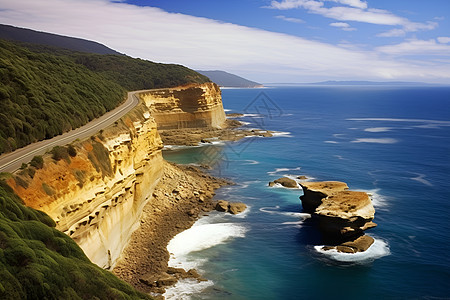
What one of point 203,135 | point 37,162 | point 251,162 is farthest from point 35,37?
point 37,162

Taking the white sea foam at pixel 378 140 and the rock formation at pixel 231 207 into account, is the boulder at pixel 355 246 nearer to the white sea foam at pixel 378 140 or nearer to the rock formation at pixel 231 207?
the rock formation at pixel 231 207

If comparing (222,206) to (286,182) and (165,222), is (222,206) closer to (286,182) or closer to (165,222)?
(165,222)

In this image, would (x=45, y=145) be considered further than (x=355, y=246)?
No

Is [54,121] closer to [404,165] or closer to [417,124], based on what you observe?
[404,165]

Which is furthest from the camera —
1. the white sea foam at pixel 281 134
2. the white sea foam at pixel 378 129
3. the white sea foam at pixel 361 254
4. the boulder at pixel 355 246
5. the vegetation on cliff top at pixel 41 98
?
the white sea foam at pixel 378 129

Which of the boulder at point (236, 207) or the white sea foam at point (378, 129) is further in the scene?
the white sea foam at point (378, 129)

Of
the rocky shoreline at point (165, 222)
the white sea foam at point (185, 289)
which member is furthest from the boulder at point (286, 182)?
the white sea foam at point (185, 289)

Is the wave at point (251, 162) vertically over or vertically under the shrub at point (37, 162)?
under

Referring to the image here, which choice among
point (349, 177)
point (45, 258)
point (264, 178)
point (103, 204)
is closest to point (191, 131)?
point (264, 178)
